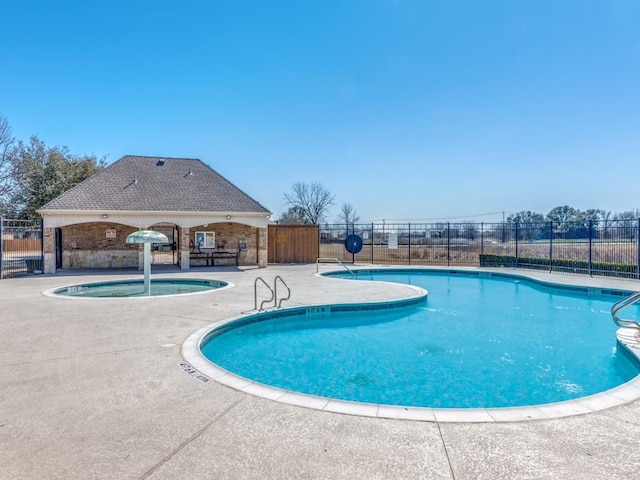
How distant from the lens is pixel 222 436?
10.7ft

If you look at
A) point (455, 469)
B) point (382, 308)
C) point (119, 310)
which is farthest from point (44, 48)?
point (455, 469)

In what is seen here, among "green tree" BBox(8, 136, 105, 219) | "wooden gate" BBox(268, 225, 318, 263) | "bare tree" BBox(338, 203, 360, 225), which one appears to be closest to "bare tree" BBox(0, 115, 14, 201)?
"green tree" BBox(8, 136, 105, 219)

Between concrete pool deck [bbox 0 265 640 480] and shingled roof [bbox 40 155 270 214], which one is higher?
shingled roof [bbox 40 155 270 214]

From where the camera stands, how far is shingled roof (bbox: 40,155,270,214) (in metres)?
17.2

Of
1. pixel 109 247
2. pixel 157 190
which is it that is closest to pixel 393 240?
pixel 157 190

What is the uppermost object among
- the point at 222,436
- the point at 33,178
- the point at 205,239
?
the point at 33,178

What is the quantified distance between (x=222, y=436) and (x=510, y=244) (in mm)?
21841

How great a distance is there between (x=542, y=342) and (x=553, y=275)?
9429 mm

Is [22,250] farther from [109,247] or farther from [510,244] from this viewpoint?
[510,244]

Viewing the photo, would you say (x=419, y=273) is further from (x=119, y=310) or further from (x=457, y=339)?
(x=119, y=310)

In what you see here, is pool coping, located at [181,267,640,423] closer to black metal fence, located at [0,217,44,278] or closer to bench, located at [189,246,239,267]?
bench, located at [189,246,239,267]

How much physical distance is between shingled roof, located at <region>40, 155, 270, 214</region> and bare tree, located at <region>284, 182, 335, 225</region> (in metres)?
27.4

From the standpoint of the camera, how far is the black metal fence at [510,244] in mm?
15365

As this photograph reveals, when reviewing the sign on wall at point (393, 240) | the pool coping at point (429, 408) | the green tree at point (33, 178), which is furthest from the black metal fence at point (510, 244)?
the green tree at point (33, 178)
